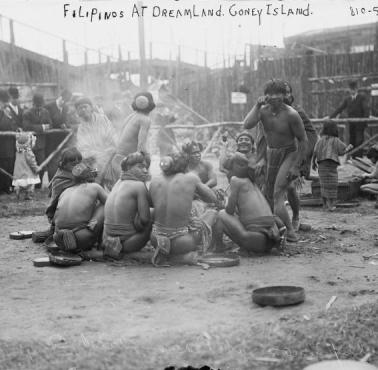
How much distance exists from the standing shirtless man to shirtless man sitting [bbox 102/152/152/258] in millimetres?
1574

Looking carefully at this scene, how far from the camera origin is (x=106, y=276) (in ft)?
19.4

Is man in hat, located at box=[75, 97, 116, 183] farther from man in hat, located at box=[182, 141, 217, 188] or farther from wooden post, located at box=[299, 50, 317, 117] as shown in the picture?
wooden post, located at box=[299, 50, 317, 117]

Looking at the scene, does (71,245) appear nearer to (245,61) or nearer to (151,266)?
(151,266)

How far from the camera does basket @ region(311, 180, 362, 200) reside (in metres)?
10.6

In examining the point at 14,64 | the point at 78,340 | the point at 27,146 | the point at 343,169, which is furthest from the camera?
the point at 14,64

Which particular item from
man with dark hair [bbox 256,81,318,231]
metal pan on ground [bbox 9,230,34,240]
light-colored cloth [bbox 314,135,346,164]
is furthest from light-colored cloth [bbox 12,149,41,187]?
man with dark hair [bbox 256,81,318,231]

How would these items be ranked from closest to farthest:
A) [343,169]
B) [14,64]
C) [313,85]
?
[343,169] → [14,64] → [313,85]

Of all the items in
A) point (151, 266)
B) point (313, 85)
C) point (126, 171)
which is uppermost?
point (313, 85)

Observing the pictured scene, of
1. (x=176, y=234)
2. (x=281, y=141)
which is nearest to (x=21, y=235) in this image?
(x=176, y=234)

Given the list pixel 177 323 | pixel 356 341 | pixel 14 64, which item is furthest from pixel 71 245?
pixel 14 64

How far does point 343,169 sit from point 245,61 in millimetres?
7751

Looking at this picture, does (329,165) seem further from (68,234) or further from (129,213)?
(68,234)

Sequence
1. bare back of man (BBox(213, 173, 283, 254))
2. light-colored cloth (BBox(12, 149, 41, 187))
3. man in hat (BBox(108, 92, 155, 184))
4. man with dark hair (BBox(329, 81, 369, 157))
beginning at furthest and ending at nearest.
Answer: man with dark hair (BBox(329, 81, 369, 157))
light-colored cloth (BBox(12, 149, 41, 187))
man in hat (BBox(108, 92, 155, 184))
bare back of man (BBox(213, 173, 283, 254))

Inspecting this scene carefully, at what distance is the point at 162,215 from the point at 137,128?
2.28 meters
